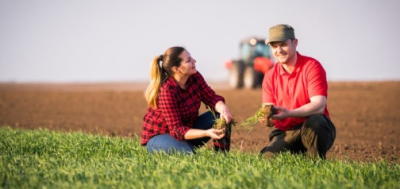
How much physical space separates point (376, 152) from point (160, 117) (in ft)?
12.9

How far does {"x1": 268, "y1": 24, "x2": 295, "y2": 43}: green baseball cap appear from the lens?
18.8 ft

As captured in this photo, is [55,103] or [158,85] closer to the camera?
[158,85]

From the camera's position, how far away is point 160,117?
6.10 m

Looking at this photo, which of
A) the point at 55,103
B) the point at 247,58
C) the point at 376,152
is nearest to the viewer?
the point at 376,152

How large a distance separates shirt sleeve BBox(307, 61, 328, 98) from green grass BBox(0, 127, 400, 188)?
0.69m

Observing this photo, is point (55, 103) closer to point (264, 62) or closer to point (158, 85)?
point (264, 62)

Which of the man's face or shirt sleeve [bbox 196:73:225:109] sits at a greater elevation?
the man's face

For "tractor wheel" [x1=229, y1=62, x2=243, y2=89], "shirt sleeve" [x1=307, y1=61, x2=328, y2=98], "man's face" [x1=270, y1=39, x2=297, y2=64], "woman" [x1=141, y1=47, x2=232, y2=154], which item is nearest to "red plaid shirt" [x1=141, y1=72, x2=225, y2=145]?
"woman" [x1=141, y1=47, x2=232, y2=154]

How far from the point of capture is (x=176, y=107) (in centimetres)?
588

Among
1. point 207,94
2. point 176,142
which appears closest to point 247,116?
point 207,94

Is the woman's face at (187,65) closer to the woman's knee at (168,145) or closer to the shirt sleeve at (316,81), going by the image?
the woman's knee at (168,145)

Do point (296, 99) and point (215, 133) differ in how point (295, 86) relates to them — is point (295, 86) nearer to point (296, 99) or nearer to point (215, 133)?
point (296, 99)

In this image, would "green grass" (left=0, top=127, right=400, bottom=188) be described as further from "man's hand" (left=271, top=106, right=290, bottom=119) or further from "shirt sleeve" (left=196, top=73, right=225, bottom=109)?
"shirt sleeve" (left=196, top=73, right=225, bottom=109)

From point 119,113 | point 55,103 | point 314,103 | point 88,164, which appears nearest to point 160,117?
point 88,164
